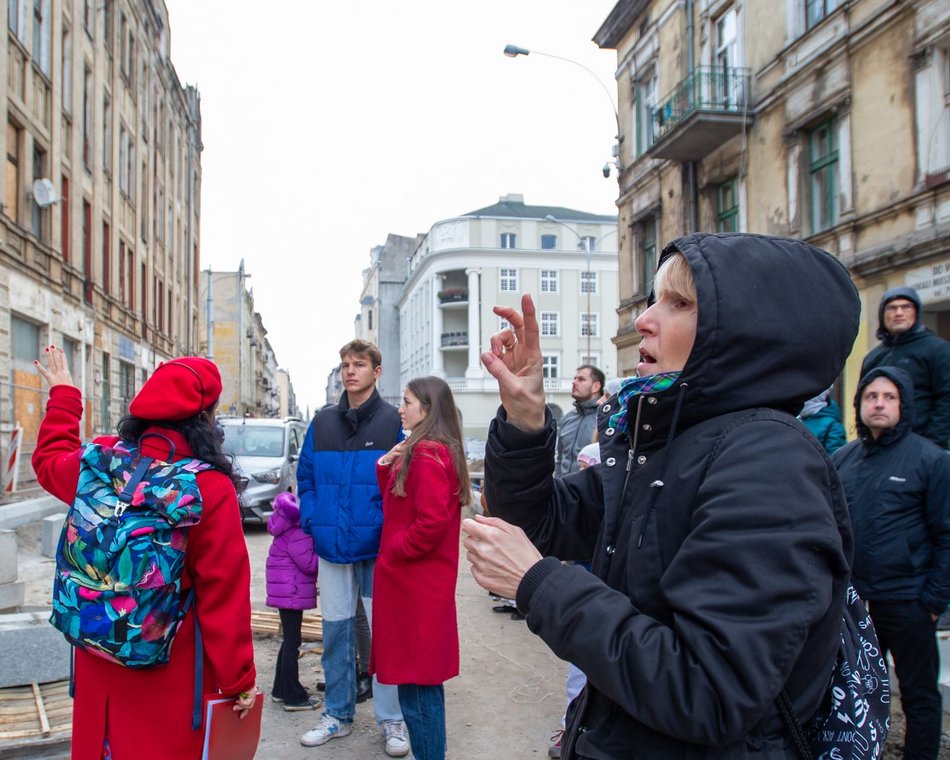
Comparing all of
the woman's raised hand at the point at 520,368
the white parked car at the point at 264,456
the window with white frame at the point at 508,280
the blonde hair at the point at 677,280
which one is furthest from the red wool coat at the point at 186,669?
the window with white frame at the point at 508,280

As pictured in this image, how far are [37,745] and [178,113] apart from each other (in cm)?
4000

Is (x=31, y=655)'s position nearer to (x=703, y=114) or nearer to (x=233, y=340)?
(x=703, y=114)

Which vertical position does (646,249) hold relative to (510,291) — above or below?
below

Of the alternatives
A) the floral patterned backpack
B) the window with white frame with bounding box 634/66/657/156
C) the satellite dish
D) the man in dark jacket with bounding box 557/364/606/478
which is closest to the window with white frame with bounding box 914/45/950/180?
the man in dark jacket with bounding box 557/364/606/478

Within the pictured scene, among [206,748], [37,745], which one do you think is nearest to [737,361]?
[206,748]

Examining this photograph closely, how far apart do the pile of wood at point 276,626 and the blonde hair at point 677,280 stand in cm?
519

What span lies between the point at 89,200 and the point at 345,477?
2216cm

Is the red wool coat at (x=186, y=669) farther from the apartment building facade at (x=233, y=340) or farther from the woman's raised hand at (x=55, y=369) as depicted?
the apartment building facade at (x=233, y=340)

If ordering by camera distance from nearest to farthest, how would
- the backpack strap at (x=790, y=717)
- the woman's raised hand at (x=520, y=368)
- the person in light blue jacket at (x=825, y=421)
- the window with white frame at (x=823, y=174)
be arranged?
the backpack strap at (x=790, y=717)
the woman's raised hand at (x=520, y=368)
the person in light blue jacket at (x=825, y=421)
the window with white frame at (x=823, y=174)

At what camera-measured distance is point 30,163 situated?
17.6m

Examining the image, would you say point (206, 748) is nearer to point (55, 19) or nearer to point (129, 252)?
point (55, 19)

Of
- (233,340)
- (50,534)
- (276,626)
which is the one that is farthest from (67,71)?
(233,340)

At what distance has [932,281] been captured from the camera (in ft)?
36.1

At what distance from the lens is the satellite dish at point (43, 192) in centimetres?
1756
